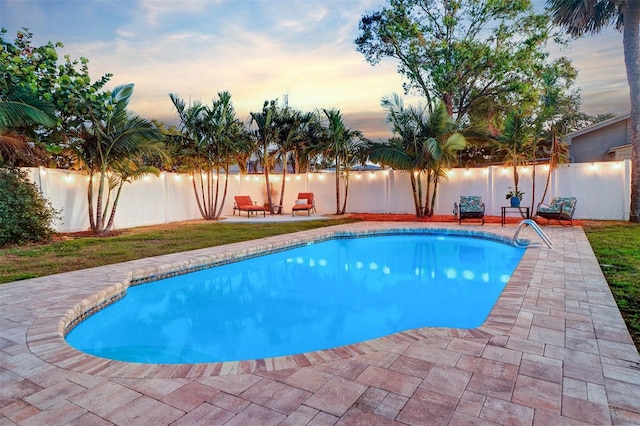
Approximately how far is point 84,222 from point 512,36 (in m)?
17.3

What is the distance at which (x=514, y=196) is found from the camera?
12.5 meters

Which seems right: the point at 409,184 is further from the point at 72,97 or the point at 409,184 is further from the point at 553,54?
the point at 72,97

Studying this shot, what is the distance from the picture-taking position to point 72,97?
869 cm

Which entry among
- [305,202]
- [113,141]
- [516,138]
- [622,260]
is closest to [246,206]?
[305,202]

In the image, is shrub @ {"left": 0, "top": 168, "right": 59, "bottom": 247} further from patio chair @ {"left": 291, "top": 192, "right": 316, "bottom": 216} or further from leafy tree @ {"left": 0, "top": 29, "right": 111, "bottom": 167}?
patio chair @ {"left": 291, "top": 192, "right": 316, "bottom": 216}

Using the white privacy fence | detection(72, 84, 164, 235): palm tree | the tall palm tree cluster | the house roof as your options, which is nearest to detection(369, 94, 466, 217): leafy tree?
the tall palm tree cluster

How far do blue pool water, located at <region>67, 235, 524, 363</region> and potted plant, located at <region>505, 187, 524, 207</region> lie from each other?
411cm

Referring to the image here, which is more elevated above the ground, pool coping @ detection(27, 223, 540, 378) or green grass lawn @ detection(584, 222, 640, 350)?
green grass lawn @ detection(584, 222, 640, 350)

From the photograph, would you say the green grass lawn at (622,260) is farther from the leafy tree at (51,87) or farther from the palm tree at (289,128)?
the palm tree at (289,128)

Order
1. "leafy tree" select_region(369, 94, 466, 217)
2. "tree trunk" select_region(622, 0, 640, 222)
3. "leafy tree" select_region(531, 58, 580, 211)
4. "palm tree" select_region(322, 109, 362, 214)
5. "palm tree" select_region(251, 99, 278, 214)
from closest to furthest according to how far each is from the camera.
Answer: "tree trunk" select_region(622, 0, 640, 222)
"leafy tree" select_region(531, 58, 580, 211)
"leafy tree" select_region(369, 94, 466, 217)
"palm tree" select_region(322, 109, 362, 214)
"palm tree" select_region(251, 99, 278, 214)

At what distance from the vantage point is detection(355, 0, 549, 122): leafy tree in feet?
48.7

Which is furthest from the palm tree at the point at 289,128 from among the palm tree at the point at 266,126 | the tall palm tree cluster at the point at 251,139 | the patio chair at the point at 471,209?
the patio chair at the point at 471,209

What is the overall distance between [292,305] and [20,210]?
23.9 ft

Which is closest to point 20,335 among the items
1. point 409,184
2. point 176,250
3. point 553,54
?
point 176,250
